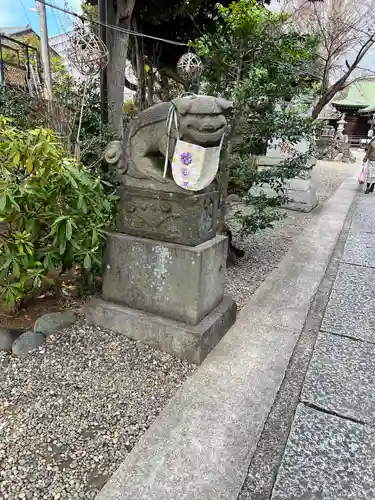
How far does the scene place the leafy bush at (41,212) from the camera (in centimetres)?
190

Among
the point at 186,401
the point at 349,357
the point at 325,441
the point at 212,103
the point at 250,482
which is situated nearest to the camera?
the point at 250,482

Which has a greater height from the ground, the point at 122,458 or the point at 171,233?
the point at 171,233

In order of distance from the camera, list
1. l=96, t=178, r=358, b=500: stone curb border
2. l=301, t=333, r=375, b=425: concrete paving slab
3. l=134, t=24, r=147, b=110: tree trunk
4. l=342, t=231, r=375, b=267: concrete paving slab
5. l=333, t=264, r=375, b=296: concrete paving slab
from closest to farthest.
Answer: l=96, t=178, r=358, b=500: stone curb border < l=301, t=333, r=375, b=425: concrete paving slab < l=333, t=264, r=375, b=296: concrete paving slab < l=342, t=231, r=375, b=267: concrete paving slab < l=134, t=24, r=147, b=110: tree trunk

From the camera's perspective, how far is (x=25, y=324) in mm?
2246

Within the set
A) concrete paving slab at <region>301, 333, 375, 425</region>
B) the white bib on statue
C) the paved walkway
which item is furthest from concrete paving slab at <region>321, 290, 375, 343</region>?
the white bib on statue

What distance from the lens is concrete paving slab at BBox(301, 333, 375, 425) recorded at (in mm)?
1692

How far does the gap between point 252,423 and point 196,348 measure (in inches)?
20.6

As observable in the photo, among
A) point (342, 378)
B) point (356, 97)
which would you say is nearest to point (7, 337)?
point (342, 378)

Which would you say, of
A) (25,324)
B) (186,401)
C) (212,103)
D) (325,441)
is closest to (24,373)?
(25,324)

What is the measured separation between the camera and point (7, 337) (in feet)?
6.80

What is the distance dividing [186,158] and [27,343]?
4.51ft

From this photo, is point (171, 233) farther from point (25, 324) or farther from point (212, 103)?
point (25, 324)

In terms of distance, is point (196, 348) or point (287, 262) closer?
point (196, 348)

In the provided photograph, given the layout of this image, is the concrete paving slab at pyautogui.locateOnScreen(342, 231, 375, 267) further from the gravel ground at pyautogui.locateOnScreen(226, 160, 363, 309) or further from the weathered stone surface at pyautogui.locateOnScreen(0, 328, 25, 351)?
the weathered stone surface at pyautogui.locateOnScreen(0, 328, 25, 351)
